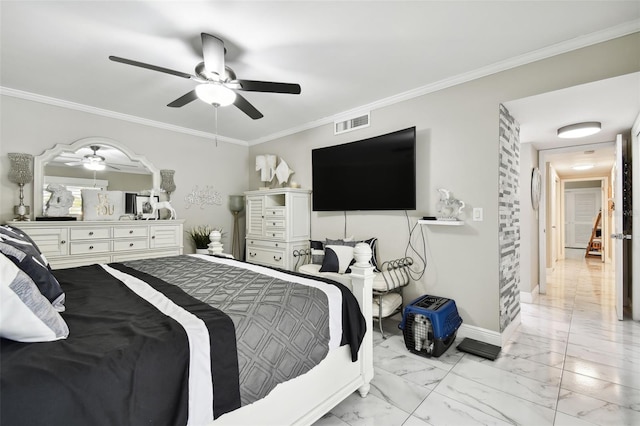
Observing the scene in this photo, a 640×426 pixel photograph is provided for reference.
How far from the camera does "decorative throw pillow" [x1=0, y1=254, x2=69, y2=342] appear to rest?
81 centimetres

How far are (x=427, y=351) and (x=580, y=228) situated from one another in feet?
31.3

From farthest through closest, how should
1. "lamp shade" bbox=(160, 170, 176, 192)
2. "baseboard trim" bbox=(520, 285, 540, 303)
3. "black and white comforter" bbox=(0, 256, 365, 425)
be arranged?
"lamp shade" bbox=(160, 170, 176, 192) < "baseboard trim" bbox=(520, 285, 540, 303) < "black and white comforter" bbox=(0, 256, 365, 425)

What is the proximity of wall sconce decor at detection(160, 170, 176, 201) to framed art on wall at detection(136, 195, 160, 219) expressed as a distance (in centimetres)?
27

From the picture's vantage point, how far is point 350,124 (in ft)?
11.8

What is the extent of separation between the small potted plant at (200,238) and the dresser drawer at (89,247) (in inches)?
43.2

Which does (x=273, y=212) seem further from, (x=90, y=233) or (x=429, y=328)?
(x=429, y=328)

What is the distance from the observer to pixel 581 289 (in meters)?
4.25

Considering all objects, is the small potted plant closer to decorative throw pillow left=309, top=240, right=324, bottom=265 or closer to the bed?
decorative throw pillow left=309, top=240, right=324, bottom=265

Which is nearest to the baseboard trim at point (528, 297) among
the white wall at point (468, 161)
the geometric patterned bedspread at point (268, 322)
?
the white wall at point (468, 161)

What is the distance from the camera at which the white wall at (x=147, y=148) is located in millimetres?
3014

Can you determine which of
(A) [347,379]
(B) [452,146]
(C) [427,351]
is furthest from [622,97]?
(A) [347,379]

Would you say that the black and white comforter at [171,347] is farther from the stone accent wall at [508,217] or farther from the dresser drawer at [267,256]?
the dresser drawer at [267,256]

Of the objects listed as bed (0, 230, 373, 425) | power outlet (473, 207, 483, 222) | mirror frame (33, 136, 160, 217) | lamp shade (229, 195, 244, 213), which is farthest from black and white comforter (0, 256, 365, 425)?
lamp shade (229, 195, 244, 213)

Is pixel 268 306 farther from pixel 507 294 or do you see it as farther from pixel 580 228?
pixel 580 228
